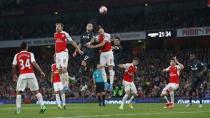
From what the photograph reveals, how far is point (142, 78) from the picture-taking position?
156 feet

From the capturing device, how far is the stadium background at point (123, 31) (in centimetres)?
4919

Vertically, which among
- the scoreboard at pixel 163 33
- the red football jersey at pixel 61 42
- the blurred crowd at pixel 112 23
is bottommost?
the red football jersey at pixel 61 42

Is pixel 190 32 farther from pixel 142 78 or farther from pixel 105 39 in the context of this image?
pixel 105 39

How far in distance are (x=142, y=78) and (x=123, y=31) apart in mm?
8314

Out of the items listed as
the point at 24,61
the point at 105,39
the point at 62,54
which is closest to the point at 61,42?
the point at 62,54

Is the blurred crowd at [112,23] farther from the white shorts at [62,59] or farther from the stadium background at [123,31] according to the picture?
the white shorts at [62,59]

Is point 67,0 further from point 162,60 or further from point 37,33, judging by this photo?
point 162,60

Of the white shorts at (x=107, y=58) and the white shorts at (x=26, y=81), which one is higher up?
the white shorts at (x=107, y=58)

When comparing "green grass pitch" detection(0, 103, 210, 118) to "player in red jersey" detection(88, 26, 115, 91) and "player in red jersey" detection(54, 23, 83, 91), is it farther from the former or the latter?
"player in red jersey" detection(88, 26, 115, 91)

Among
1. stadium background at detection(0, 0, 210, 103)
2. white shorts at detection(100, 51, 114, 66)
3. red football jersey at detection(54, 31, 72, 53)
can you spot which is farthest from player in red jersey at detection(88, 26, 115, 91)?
stadium background at detection(0, 0, 210, 103)

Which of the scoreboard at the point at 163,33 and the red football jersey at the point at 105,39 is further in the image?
the scoreboard at the point at 163,33

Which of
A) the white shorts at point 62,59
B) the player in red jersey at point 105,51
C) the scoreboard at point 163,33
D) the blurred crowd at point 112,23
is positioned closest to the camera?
the white shorts at point 62,59

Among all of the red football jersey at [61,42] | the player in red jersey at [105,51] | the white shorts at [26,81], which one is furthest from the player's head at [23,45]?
the player in red jersey at [105,51]

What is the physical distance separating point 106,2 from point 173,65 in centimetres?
2826
